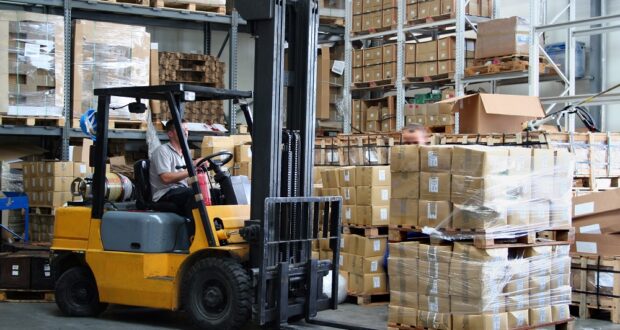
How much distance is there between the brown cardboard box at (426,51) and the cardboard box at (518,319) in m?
7.14

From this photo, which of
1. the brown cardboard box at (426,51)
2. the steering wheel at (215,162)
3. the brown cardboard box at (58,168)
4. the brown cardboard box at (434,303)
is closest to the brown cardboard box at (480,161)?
the brown cardboard box at (434,303)

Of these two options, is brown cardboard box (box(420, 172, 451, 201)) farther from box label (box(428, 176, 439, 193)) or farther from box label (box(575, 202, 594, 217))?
box label (box(575, 202, 594, 217))

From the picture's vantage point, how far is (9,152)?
12.4 metres

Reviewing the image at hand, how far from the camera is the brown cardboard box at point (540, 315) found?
674 centimetres

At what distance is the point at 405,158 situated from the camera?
6973mm

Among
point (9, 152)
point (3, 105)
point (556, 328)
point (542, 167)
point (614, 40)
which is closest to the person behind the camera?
point (542, 167)

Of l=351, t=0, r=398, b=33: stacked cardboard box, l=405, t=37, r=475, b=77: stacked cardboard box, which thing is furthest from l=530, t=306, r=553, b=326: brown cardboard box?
l=351, t=0, r=398, b=33: stacked cardboard box

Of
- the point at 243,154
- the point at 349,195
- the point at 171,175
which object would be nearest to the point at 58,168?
the point at 243,154

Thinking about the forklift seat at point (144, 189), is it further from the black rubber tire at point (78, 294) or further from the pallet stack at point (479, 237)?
the pallet stack at point (479, 237)

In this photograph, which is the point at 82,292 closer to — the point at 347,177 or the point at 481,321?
the point at 347,177

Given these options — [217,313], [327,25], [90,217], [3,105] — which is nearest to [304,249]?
[217,313]

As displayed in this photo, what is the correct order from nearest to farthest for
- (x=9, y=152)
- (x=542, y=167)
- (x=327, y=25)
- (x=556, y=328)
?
(x=542, y=167) → (x=556, y=328) → (x=9, y=152) → (x=327, y=25)

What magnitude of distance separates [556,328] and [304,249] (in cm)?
252

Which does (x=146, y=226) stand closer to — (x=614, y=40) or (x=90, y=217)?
(x=90, y=217)
